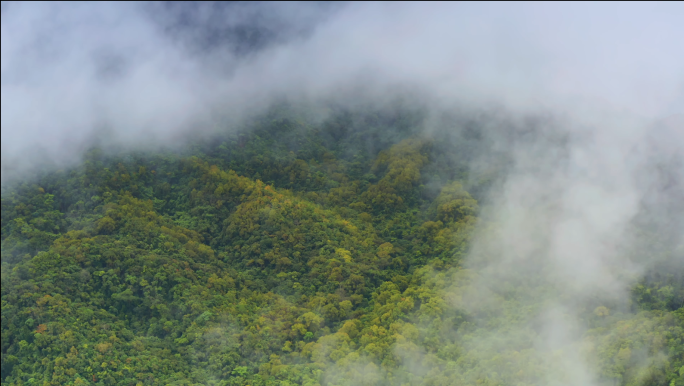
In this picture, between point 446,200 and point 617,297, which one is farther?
point 446,200

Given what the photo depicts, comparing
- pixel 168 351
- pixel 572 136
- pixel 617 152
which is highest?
pixel 572 136

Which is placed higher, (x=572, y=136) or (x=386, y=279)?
(x=572, y=136)

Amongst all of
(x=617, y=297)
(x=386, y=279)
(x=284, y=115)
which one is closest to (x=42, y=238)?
(x=386, y=279)

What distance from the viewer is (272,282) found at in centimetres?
7212

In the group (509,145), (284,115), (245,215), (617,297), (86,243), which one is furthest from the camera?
(284,115)

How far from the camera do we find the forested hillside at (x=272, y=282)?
5816cm

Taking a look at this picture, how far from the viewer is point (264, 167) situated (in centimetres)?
8931

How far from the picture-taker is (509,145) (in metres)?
93.1

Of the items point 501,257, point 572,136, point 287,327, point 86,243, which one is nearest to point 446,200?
point 501,257

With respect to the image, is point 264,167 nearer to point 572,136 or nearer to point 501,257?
point 501,257

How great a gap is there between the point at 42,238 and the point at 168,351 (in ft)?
69.0

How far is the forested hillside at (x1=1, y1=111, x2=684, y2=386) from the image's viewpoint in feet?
191

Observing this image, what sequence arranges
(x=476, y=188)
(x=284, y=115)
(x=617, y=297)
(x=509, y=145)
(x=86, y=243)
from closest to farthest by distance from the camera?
1. (x=617, y=297)
2. (x=86, y=243)
3. (x=476, y=188)
4. (x=509, y=145)
5. (x=284, y=115)

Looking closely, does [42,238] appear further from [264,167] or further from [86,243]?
[264,167]
